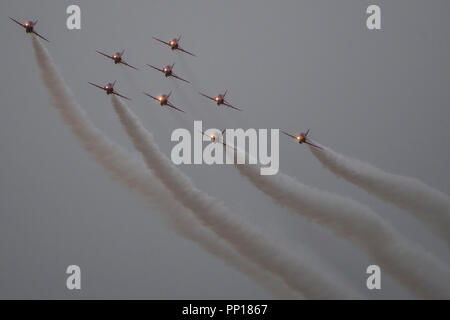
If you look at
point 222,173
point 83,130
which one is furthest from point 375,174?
point 83,130

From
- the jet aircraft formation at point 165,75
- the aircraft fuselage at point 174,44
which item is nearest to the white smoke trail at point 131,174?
the jet aircraft formation at point 165,75

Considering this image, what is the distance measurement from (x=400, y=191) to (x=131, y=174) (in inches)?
537

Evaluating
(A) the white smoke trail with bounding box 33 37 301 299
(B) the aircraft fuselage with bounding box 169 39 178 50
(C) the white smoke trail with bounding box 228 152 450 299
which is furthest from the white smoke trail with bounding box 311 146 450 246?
(B) the aircraft fuselage with bounding box 169 39 178 50

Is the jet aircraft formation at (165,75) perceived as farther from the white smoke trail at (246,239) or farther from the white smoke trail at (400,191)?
the white smoke trail at (246,239)

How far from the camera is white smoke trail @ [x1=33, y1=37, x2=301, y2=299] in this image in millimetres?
20625

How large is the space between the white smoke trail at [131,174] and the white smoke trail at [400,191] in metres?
6.51

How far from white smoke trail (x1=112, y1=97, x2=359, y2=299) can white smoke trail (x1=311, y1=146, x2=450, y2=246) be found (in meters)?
4.96

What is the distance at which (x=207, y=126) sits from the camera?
941 inches

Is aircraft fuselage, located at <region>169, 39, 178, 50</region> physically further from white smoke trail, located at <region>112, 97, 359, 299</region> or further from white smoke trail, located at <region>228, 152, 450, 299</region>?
white smoke trail, located at <region>228, 152, 450, 299</region>

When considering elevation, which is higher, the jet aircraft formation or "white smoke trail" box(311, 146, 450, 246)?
the jet aircraft formation

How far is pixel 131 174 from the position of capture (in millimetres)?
22031

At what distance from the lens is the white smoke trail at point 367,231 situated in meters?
20.7
